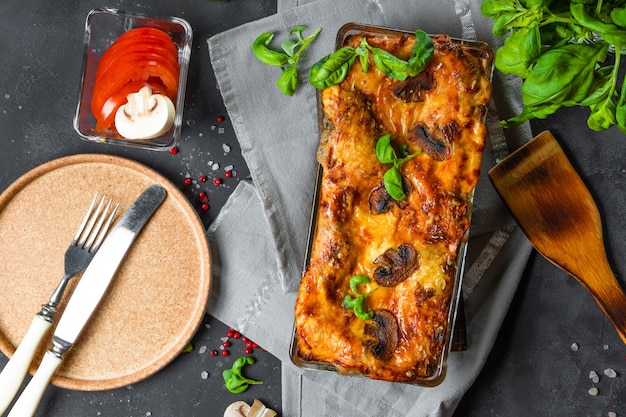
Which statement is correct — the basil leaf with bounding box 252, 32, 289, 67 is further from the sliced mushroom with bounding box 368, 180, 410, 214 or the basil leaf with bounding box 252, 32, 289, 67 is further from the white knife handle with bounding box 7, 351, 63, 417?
the white knife handle with bounding box 7, 351, 63, 417

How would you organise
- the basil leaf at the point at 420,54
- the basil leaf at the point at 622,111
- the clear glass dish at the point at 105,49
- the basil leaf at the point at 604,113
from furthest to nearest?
the clear glass dish at the point at 105,49 < the basil leaf at the point at 420,54 < the basil leaf at the point at 604,113 < the basil leaf at the point at 622,111

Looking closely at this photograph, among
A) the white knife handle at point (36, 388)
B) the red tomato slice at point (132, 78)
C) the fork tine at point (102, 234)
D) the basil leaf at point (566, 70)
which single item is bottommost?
the white knife handle at point (36, 388)

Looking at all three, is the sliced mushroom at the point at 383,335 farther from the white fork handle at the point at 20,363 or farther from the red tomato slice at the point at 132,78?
the white fork handle at the point at 20,363

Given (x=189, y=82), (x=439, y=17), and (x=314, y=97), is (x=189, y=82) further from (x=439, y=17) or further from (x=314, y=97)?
(x=439, y=17)

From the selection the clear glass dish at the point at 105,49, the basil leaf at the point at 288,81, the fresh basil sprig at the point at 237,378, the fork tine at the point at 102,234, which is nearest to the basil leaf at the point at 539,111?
the basil leaf at the point at 288,81

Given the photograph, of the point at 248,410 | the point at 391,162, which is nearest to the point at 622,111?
the point at 391,162

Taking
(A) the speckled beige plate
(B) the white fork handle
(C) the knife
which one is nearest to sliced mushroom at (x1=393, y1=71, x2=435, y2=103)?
(A) the speckled beige plate
